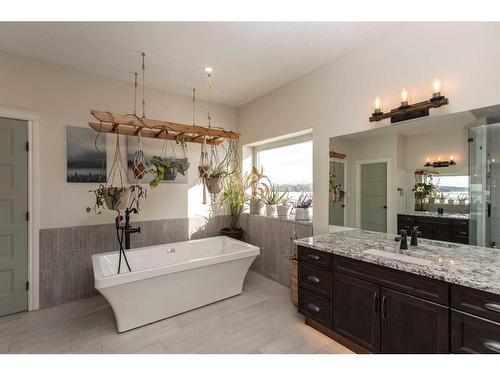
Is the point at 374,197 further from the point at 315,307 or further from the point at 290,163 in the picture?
the point at 290,163

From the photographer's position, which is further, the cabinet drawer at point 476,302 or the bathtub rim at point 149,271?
the bathtub rim at point 149,271

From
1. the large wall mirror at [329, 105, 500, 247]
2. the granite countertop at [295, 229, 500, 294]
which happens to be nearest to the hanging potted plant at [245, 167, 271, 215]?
the large wall mirror at [329, 105, 500, 247]

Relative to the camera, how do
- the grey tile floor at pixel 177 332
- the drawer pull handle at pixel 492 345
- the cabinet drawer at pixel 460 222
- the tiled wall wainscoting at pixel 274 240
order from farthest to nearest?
the tiled wall wainscoting at pixel 274 240 < the grey tile floor at pixel 177 332 < the cabinet drawer at pixel 460 222 < the drawer pull handle at pixel 492 345

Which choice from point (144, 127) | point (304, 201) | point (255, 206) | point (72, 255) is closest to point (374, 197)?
point (304, 201)

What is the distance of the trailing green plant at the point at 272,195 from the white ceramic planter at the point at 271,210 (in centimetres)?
4

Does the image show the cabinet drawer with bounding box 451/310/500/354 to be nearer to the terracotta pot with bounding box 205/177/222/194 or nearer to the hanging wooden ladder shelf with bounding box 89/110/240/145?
the terracotta pot with bounding box 205/177/222/194

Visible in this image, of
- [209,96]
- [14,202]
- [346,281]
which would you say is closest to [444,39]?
[346,281]

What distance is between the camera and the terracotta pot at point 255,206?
393 centimetres

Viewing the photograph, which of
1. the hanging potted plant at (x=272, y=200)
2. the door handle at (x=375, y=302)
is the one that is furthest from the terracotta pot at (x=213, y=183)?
the door handle at (x=375, y=302)

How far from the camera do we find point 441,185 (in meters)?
2.01

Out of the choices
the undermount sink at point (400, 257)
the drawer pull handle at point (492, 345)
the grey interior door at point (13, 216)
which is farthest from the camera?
the grey interior door at point (13, 216)

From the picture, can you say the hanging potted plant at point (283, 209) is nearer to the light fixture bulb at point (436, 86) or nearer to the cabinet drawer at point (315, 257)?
the cabinet drawer at point (315, 257)

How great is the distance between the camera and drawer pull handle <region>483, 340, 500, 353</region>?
123 centimetres
